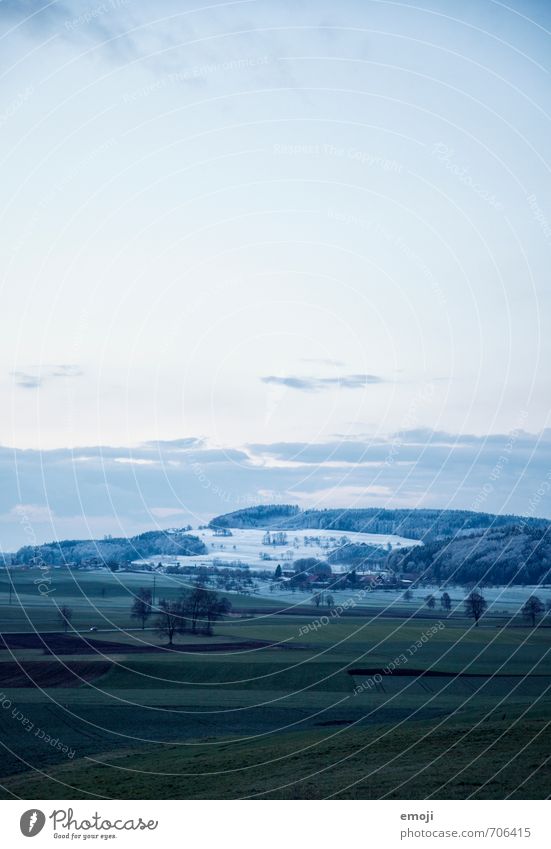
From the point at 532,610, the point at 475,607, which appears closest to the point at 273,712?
the point at 475,607

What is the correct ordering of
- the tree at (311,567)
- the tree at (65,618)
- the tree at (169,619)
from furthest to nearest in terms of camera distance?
the tree at (311,567) → the tree at (65,618) → the tree at (169,619)

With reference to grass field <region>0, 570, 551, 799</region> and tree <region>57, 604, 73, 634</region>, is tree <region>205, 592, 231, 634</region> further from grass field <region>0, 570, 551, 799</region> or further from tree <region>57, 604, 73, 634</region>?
tree <region>57, 604, 73, 634</region>

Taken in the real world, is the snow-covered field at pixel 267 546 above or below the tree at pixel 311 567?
above

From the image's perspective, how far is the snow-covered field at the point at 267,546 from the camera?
13288cm

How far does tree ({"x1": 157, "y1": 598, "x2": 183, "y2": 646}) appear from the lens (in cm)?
6525

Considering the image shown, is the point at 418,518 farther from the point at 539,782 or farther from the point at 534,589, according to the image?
the point at 539,782

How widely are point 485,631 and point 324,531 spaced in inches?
3337

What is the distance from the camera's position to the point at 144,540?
141875 millimetres

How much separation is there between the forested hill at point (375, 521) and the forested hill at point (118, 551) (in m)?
7.99

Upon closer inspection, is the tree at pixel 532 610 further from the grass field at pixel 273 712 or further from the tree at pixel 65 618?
the tree at pixel 65 618
